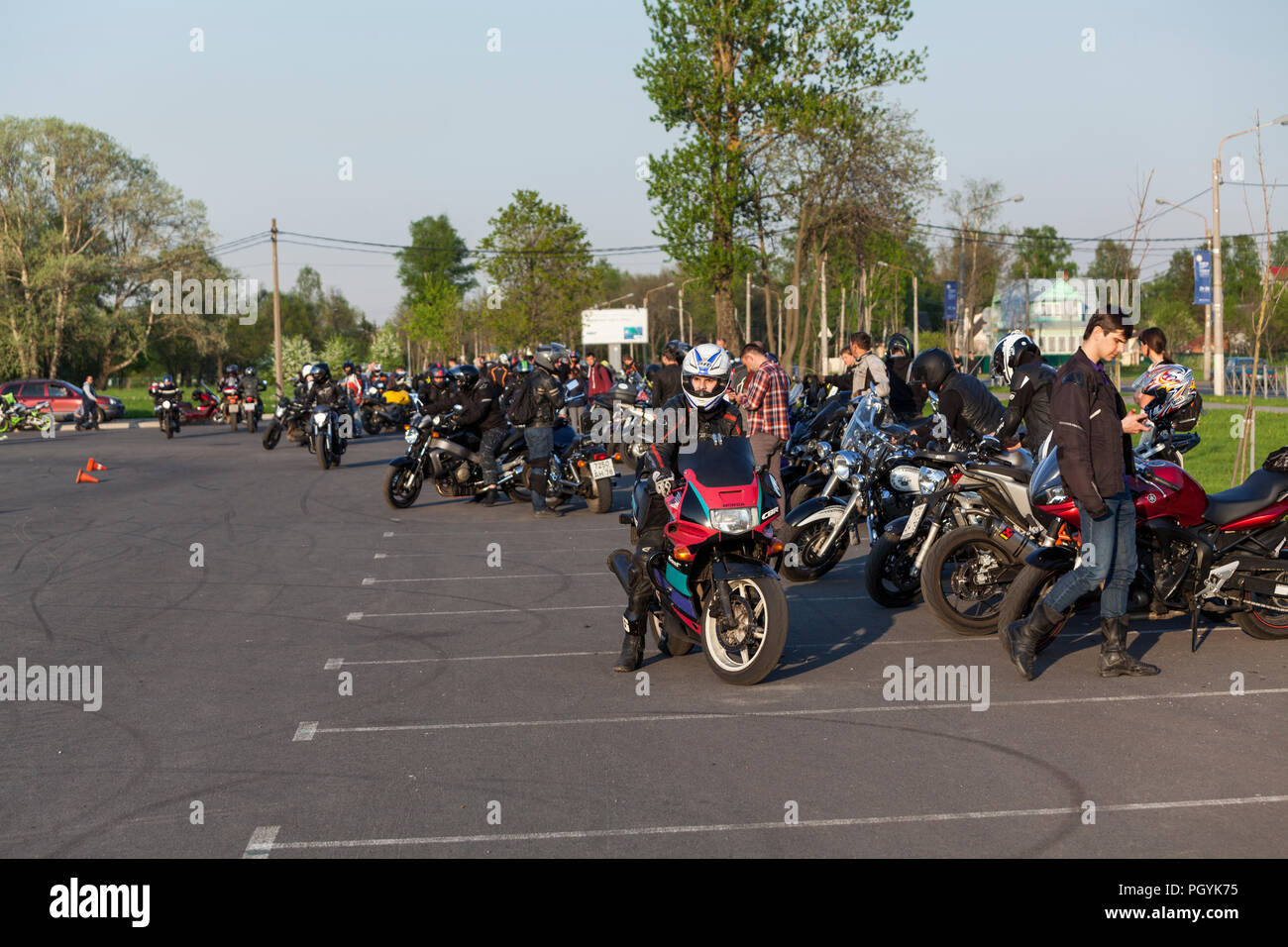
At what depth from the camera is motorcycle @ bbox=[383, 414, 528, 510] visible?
1614cm

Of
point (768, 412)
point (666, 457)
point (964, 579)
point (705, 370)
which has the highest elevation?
point (705, 370)

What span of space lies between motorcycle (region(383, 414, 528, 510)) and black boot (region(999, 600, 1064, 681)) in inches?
378

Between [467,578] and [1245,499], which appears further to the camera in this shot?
[467,578]

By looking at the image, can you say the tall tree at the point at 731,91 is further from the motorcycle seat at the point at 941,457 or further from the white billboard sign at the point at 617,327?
the white billboard sign at the point at 617,327

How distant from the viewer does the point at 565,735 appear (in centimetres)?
630

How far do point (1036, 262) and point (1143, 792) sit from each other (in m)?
116

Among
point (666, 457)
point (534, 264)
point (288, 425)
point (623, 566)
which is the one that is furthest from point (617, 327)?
point (666, 457)

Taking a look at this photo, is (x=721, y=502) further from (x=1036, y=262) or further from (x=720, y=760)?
(x=1036, y=262)

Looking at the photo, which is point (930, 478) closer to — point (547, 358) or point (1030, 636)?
point (1030, 636)

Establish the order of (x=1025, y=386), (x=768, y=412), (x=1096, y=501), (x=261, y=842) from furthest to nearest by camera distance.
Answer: (x=768, y=412) < (x=1025, y=386) < (x=1096, y=501) < (x=261, y=842)

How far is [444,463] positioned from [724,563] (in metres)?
9.72

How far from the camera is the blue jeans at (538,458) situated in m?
15.4

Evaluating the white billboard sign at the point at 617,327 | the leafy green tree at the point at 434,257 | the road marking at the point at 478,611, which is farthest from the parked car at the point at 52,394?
the leafy green tree at the point at 434,257

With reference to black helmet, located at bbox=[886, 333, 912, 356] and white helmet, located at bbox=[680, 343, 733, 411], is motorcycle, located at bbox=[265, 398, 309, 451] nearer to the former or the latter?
black helmet, located at bbox=[886, 333, 912, 356]
